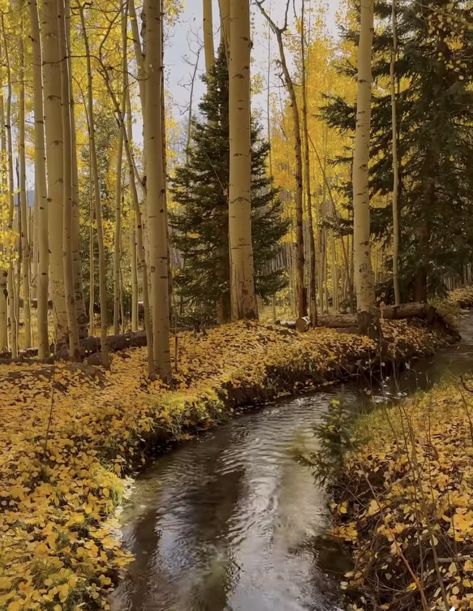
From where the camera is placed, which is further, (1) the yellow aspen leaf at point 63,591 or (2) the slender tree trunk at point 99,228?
(2) the slender tree trunk at point 99,228

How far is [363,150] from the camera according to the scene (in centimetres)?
977

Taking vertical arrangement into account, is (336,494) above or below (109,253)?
below

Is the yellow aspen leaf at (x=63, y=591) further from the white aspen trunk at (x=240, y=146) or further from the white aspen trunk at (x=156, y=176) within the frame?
the white aspen trunk at (x=240, y=146)

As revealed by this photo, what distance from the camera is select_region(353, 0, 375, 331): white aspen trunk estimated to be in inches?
379

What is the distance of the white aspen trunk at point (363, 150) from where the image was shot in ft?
31.6

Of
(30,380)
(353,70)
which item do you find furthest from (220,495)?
(353,70)

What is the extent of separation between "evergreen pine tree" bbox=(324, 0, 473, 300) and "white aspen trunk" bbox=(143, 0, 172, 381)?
8095mm

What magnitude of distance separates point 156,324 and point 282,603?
4244mm

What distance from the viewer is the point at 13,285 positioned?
1312 cm

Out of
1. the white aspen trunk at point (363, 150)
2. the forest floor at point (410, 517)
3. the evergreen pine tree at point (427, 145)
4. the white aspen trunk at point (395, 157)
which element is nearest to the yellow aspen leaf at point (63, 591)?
the forest floor at point (410, 517)

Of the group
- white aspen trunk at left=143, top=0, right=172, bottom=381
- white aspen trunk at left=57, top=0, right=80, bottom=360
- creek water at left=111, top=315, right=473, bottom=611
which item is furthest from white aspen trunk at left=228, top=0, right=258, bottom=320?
creek water at left=111, top=315, right=473, bottom=611

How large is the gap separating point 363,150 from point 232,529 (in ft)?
24.4

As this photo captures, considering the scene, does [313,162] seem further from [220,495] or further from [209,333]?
[220,495]

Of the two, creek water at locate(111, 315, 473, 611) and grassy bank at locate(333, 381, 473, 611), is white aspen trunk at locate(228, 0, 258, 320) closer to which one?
creek water at locate(111, 315, 473, 611)
